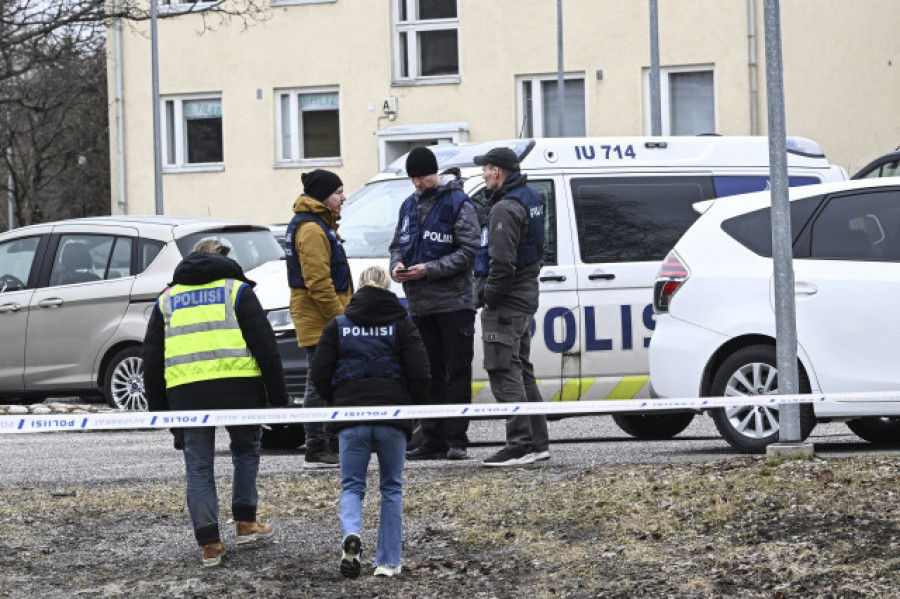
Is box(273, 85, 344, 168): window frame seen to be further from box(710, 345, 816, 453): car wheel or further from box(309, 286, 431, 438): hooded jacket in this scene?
box(309, 286, 431, 438): hooded jacket

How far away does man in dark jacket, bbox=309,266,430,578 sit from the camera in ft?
26.5

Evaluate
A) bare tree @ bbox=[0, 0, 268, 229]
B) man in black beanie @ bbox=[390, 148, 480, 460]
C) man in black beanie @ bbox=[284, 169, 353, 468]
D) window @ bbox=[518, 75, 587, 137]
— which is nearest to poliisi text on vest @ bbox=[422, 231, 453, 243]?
man in black beanie @ bbox=[390, 148, 480, 460]

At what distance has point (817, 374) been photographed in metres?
11.0

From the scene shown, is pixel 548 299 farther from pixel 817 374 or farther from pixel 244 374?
pixel 244 374

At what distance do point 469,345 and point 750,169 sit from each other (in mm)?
3286

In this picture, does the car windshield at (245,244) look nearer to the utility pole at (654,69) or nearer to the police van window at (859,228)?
the police van window at (859,228)

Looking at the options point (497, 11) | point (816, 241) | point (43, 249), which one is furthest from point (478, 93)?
point (816, 241)

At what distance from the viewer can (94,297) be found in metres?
16.1

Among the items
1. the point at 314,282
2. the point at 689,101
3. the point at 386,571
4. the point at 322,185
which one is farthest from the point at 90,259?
the point at 689,101

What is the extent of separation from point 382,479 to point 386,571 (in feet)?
1.41

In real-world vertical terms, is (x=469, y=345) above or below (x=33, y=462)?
above

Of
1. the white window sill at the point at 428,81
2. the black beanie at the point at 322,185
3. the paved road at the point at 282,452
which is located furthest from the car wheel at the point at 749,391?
the white window sill at the point at 428,81

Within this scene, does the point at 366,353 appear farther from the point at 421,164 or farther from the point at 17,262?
the point at 17,262

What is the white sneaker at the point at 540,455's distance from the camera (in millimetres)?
11188
